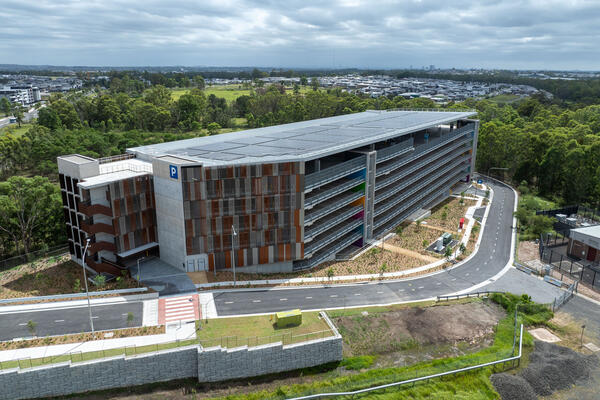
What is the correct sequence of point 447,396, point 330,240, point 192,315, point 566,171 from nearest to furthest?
point 447,396 < point 192,315 < point 330,240 < point 566,171

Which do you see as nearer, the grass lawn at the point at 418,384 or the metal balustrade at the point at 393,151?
the grass lawn at the point at 418,384

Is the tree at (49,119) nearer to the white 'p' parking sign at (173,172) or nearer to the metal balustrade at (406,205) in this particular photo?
the white 'p' parking sign at (173,172)

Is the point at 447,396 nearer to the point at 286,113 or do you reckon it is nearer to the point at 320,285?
the point at 320,285

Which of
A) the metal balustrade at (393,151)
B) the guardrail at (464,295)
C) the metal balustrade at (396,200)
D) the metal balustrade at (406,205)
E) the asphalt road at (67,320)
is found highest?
the metal balustrade at (393,151)

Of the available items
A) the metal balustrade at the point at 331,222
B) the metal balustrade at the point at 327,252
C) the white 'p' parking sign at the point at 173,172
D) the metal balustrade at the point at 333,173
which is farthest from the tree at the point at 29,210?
the metal balustrade at the point at 333,173

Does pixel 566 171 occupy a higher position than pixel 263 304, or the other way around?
pixel 566 171

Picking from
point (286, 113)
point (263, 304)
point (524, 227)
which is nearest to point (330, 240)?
point (263, 304)
